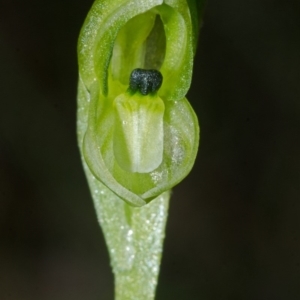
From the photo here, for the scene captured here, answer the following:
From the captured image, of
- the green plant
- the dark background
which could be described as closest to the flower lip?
the green plant

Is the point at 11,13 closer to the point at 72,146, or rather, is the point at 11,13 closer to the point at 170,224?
the point at 72,146

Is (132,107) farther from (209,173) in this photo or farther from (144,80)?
(209,173)

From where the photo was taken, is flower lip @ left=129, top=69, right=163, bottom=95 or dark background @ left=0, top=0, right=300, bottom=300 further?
dark background @ left=0, top=0, right=300, bottom=300

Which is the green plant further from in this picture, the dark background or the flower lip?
the dark background

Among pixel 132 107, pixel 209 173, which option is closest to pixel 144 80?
pixel 132 107

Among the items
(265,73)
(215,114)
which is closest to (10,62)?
(215,114)

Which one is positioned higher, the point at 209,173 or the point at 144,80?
the point at 144,80
